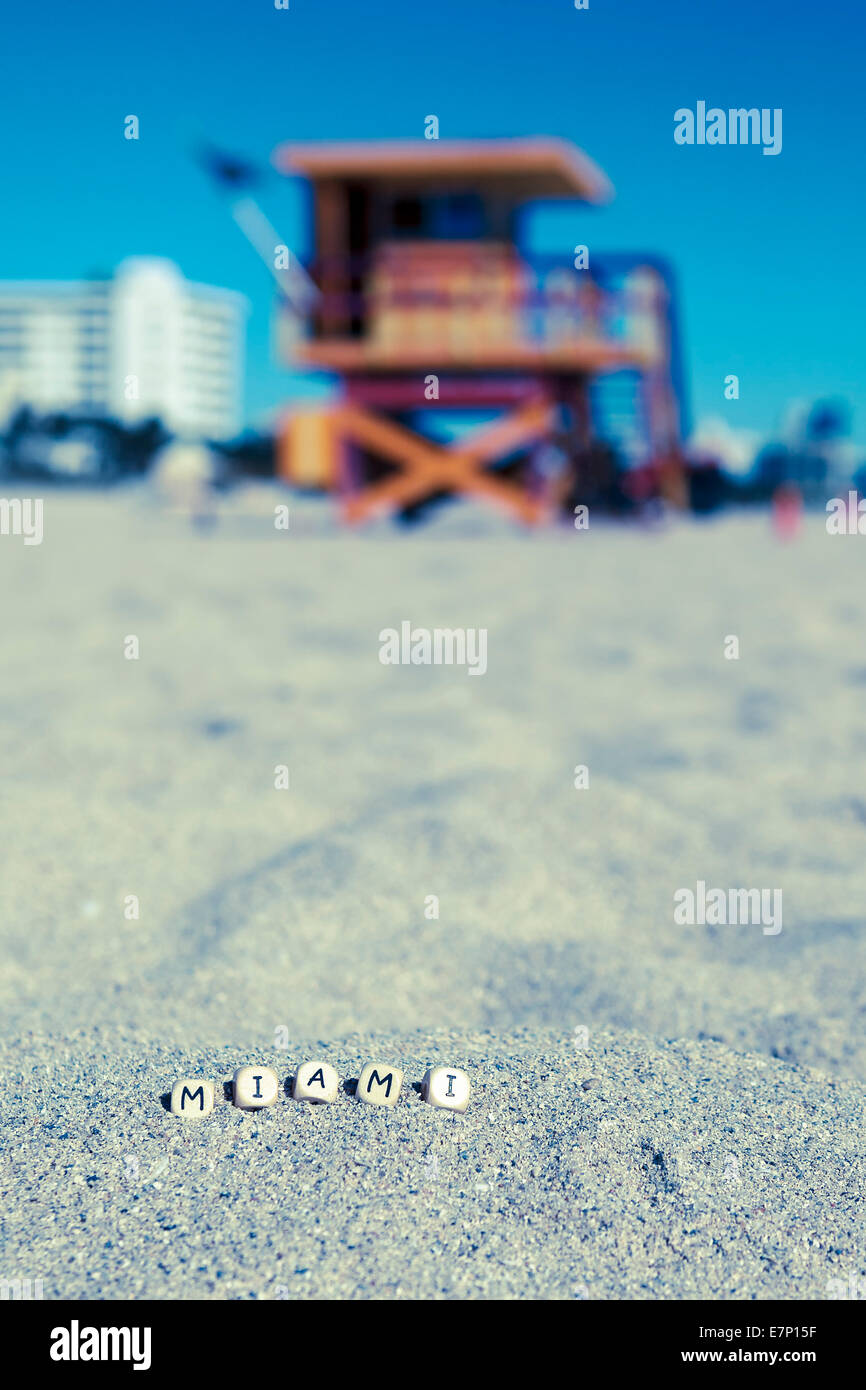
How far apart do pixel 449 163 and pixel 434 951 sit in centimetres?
1188

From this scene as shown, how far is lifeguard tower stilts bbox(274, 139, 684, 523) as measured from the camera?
12.1 meters

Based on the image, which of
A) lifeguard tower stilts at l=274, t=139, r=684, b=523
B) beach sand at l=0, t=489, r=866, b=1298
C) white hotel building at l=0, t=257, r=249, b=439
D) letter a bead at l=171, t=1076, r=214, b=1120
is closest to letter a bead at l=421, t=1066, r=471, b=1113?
beach sand at l=0, t=489, r=866, b=1298

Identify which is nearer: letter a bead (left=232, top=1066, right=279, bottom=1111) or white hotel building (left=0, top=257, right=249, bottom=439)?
letter a bead (left=232, top=1066, right=279, bottom=1111)

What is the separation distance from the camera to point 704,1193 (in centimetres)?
160

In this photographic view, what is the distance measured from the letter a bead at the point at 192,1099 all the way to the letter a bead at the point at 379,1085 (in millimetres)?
218

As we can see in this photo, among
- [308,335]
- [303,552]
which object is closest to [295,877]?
[303,552]

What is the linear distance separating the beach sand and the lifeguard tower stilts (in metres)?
7.00

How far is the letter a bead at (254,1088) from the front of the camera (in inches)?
68.7

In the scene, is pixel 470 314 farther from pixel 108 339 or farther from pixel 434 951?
pixel 108 339

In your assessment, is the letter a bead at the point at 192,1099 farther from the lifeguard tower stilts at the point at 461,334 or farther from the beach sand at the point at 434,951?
the lifeguard tower stilts at the point at 461,334

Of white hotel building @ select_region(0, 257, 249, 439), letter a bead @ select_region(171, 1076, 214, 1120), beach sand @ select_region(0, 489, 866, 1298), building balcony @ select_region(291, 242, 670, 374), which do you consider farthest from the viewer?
white hotel building @ select_region(0, 257, 249, 439)

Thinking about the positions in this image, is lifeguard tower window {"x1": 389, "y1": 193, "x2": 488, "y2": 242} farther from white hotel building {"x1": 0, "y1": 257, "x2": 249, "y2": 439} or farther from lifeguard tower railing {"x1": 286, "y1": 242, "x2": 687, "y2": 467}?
white hotel building {"x1": 0, "y1": 257, "x2": 249, "y2": 439}

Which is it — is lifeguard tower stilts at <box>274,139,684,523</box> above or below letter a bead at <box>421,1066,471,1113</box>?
above
